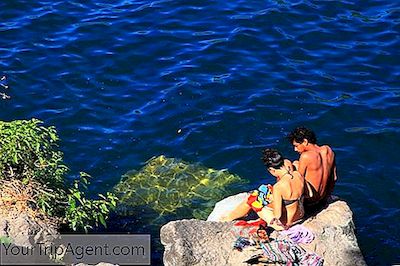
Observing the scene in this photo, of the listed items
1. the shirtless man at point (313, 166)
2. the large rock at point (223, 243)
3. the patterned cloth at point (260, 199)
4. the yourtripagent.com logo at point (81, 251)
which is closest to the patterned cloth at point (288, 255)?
the large rock at point (223, 243)

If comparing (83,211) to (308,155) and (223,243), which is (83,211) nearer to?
(223,243)

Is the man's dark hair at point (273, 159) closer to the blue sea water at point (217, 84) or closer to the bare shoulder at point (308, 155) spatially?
the bare shoulder at point (308, 155)

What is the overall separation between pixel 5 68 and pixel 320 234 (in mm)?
9380

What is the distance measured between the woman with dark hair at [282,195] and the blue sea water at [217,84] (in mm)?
1964

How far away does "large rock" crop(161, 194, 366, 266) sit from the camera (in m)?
12.4

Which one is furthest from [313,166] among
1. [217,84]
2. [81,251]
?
[217,84]

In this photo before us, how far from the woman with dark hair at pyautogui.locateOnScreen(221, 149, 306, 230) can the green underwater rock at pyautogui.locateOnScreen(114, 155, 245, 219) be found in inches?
86.5

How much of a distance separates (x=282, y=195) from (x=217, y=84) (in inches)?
233

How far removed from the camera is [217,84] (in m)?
18.4

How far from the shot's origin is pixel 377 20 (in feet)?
67.8

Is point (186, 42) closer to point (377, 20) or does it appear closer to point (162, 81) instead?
point (162, 81)

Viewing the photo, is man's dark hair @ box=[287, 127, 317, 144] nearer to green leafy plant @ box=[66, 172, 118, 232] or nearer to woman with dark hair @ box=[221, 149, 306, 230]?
woman with dark hair @ box=[221, 149, 306, 230]

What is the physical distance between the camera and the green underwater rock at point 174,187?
15266 millimetres

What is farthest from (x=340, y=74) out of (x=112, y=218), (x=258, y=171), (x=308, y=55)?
(x=112, y=218)
